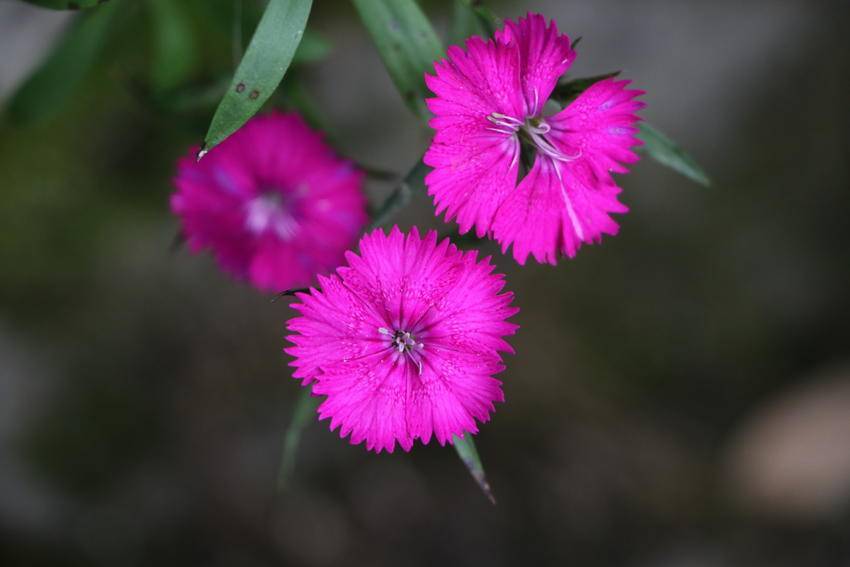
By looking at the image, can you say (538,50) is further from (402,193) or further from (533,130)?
(402,193)

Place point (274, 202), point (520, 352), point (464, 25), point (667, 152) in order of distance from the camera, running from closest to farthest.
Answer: point (667, 152) → point (464, 25) → point (274, 202) → point (520, 352)

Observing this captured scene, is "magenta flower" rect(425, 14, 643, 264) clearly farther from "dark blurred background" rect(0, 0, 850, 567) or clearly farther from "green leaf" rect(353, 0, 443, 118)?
"dark blurred background" rect(0, 0, 850, 567)

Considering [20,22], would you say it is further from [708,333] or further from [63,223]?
[708,333]

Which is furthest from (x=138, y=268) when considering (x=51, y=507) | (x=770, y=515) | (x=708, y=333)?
(x=770, y=515)

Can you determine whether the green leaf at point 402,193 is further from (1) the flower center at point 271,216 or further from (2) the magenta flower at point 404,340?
(1) the flower center at point 271,216

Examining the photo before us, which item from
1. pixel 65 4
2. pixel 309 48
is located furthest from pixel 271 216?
pixel 65 4

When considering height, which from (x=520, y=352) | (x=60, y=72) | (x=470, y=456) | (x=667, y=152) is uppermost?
(x=667, y=152)

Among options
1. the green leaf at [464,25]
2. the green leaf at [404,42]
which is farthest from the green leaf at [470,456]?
the green leaf at [464,25]
